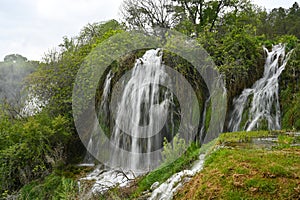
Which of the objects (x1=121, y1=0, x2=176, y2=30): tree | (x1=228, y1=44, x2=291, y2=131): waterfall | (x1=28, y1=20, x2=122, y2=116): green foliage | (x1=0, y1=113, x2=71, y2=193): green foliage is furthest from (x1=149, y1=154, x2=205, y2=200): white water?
(x1=121, y1=0, x2=176, y2=30): tree

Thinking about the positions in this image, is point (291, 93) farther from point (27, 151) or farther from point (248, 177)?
point (27, 151)

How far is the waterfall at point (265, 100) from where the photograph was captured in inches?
356

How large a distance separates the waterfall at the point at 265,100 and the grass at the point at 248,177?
4.26m

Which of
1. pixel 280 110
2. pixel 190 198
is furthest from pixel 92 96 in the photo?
pixel 190 198

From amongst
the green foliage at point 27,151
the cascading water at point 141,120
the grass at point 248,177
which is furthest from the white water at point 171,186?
the green foliage at point 27,151

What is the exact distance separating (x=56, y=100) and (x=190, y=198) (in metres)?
13.2

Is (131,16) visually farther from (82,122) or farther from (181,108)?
(181,108)

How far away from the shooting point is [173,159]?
669cm

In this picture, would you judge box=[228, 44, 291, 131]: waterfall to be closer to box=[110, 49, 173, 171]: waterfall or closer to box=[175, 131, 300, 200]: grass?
box=[110, 49, 173, 171]: waterfall

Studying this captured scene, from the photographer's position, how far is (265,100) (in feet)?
30.7

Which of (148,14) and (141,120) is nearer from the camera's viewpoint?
(141,120)

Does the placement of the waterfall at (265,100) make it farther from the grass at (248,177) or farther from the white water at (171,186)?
the white water at (171,186)

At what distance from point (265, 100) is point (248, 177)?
6.01 meters

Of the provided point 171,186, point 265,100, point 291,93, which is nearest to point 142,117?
point 265,100
